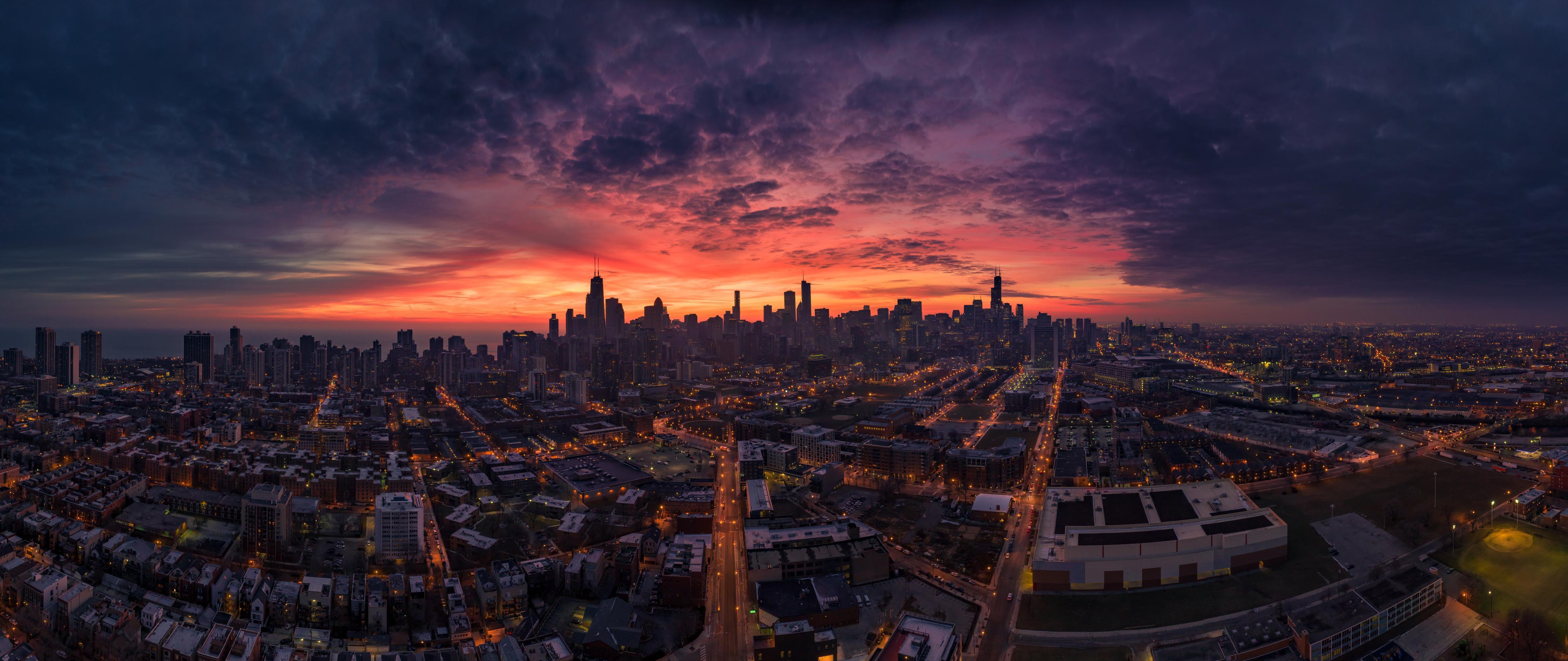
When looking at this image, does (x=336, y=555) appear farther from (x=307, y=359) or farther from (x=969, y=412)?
(x=307, y=359)

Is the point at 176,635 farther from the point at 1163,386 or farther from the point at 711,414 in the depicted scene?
the point at 1163,386

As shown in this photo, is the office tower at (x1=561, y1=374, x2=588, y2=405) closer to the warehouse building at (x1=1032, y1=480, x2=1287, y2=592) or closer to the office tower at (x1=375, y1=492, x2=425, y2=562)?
the office tower at (x1=375, y1=492, x2=425, y2=562)

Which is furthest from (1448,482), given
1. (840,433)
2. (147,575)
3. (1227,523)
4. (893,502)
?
(147,575)

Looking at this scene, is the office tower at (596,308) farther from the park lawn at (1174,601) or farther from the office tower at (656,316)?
the park lawn at (1174,601)

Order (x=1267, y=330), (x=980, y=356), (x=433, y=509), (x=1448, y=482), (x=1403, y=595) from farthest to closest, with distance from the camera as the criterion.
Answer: (x=1267, y=330)
(x=980, y=356)
(x=433, y=509)
(x=1448, y=482)
(x=1403, y=595)

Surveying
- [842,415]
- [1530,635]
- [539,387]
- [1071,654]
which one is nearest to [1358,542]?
[1530,635]
